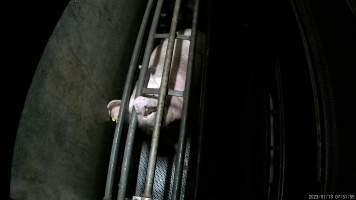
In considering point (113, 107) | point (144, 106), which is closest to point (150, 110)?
point (144, 106)

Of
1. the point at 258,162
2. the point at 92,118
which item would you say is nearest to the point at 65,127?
the point at 92,118

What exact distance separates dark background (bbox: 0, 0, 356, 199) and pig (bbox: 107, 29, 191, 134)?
193mm

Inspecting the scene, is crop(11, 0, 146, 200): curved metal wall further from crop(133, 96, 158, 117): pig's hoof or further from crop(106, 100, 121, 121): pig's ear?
crop(133, 96, 158, 117): pig's hoof

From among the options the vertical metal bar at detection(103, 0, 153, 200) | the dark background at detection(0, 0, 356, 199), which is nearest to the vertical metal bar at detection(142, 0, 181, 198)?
the vertical metal bar at detection(103, 0, 153, 200)

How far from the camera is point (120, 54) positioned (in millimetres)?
1554

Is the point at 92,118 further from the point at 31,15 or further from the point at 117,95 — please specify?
the point at 31,15

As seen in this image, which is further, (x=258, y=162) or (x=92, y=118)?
(x=258, y=162)

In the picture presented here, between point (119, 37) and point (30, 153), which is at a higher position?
point (119, 37)

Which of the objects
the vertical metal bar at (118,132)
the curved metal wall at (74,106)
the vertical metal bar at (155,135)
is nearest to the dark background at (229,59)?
the curved metal wall at (74,106)

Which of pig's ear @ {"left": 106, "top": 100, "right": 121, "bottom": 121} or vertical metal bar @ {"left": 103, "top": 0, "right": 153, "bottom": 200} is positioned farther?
pig's ear @ {"left": 106, "top": 100, "right": 121, "bottom": 121}

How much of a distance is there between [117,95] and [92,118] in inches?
12.2

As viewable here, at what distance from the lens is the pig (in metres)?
1.24

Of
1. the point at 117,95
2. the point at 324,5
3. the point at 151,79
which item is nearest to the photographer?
the point at 324,5

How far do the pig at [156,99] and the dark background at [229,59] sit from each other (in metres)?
0.19
